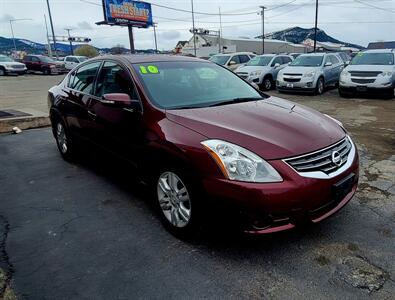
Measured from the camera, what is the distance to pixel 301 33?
402ft

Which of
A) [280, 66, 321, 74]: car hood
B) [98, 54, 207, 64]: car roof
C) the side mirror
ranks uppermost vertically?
[98, 54, 207, 64]: car roof

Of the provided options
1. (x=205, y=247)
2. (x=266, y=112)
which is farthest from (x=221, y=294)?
(x=266, y=112)

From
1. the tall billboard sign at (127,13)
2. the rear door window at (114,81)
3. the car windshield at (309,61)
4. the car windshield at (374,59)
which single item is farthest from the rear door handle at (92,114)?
the tall billboard sign at (127,13)

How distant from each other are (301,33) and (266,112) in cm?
13105

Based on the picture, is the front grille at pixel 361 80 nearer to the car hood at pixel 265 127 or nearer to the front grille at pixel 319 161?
the car hood at pixel 265 127

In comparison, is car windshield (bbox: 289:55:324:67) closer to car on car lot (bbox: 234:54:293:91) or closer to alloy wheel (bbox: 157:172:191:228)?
car on car lot (bbox: 234:54:293:91)

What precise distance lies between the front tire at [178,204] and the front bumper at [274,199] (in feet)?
0.82

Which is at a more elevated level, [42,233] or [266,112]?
[266,112]

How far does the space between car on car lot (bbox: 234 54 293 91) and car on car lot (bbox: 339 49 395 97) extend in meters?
3.38

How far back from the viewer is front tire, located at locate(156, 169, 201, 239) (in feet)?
9.25

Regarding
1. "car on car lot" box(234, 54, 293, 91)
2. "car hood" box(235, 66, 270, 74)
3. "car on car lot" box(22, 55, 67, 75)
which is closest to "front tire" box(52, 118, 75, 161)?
"car on car lot" box(234, 54, 293, 91)

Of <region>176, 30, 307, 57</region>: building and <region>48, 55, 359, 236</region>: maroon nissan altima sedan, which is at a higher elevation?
<region>176, 30, 307, 57</region>: building

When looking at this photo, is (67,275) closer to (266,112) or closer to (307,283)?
(307,283)

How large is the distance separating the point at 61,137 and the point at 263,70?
11.1m
